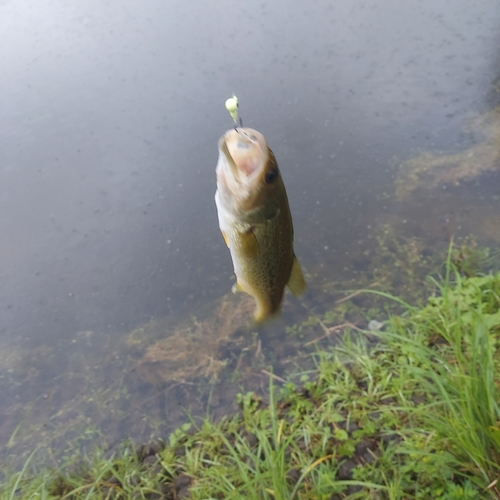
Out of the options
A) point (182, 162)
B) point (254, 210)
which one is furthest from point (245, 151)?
point (182, 162)

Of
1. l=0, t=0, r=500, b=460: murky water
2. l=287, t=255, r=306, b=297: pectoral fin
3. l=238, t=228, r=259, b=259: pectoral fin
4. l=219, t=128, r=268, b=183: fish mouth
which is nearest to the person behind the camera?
l=219, t=128, r=268, b=183: fish mouth

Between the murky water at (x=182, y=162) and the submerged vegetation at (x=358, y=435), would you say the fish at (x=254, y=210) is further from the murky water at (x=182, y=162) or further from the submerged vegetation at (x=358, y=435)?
the murky water at (x=182, y=162)

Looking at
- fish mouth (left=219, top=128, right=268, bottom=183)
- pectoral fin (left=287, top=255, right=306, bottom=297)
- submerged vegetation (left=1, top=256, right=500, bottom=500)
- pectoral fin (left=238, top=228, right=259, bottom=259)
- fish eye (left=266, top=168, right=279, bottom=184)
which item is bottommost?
submerged vegetation (left=1, top=256, right=500, bottom=500)

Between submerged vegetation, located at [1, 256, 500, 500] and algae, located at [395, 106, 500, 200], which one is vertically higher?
algae, located at [395, 106, 500, 200]

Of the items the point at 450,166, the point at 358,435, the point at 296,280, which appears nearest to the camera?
the point at 296,280

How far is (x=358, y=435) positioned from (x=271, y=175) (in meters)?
1.31

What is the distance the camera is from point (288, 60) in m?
A: 3.59

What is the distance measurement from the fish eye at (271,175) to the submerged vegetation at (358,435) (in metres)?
0.95

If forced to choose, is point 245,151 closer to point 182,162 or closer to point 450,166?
point 182,162

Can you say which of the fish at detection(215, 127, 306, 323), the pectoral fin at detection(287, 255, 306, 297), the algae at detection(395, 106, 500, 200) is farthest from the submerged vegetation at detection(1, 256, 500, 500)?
the algae at detection(395, 106, 500, 200)

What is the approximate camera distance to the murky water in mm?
2529

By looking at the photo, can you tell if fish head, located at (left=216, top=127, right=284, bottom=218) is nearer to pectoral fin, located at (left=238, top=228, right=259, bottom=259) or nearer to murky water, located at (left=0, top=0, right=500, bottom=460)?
pectoral fin, located at (left=238, top=228, right=259, bottom=259)

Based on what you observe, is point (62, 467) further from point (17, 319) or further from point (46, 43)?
point (46, 43)

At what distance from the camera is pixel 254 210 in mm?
1026
